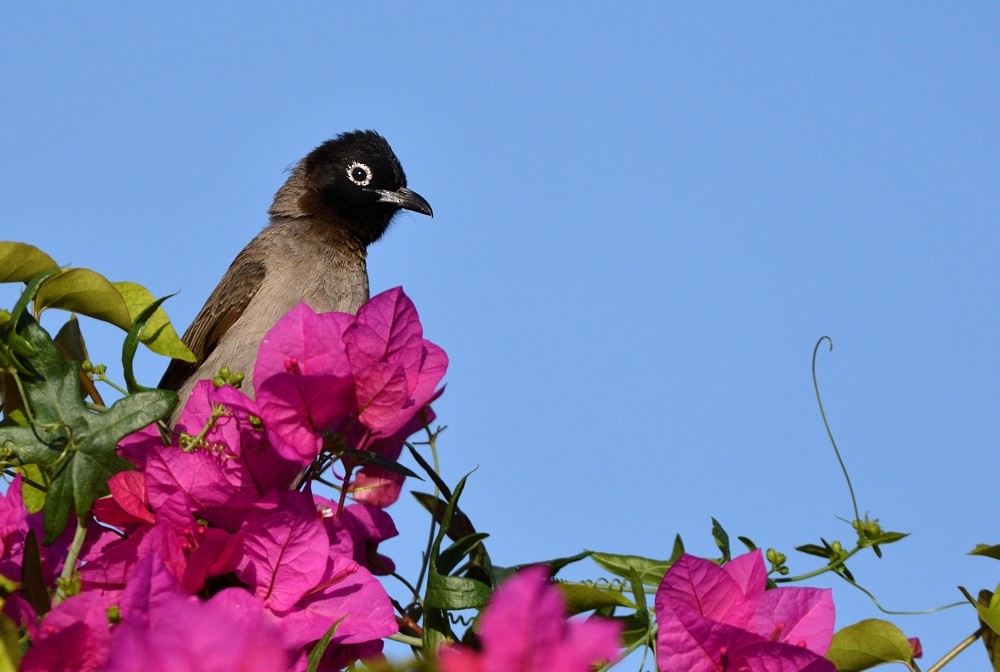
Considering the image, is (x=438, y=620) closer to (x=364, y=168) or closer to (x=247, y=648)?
(x=247, y=648)

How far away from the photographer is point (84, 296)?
1814mm

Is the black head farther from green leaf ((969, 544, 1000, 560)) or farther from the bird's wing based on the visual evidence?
green leaf ((969, 544, 1000, 560))

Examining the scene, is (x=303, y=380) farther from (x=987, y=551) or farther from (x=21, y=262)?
(x=987, y=551)

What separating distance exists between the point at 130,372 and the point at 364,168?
5468mm

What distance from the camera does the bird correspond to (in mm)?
Answer: 5523

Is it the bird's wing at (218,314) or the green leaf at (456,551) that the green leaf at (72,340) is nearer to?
the green leaf at (456,551)

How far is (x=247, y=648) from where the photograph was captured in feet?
2.66

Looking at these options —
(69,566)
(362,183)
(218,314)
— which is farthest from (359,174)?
(69,566)

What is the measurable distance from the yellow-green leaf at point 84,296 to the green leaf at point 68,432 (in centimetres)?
19

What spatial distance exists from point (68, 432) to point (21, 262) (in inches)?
14.1

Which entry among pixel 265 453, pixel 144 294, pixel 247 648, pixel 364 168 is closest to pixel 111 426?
pixel 265 453

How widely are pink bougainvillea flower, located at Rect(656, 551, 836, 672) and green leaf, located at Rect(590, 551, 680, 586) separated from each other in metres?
0.27

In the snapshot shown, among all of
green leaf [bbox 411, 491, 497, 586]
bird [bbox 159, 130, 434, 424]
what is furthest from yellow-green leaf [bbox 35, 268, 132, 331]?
bird [bbox 159, 130, 434, 424]

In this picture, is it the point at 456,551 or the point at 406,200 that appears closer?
the point at 456,551
